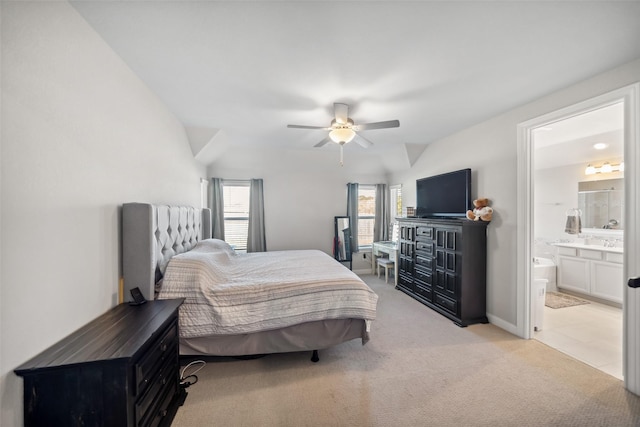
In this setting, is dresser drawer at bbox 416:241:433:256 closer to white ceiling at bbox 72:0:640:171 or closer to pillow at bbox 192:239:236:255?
white ceiling at bbox 72:0:640:171

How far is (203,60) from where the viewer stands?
189 cm

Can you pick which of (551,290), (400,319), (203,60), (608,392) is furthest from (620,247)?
(203,60)

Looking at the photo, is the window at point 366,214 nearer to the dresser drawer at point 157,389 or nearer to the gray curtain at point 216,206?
the gray curtain at point 216,206

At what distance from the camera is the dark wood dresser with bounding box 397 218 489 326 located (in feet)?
10.4

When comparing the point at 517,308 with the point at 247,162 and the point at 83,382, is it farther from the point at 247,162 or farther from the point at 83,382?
the point at 247,162

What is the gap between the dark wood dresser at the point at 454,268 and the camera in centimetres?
317

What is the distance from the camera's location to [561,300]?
13.0 feet

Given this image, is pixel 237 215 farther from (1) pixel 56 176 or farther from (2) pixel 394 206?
(1) pixel 56 176

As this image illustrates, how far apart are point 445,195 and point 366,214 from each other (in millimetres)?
2154

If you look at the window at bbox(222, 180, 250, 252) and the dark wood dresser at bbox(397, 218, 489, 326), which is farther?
the window at bbox(222, 180, 250, 252)

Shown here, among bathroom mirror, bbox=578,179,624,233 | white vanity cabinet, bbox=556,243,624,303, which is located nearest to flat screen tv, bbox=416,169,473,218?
white vanity cabinet, bbox=556,243,624,303

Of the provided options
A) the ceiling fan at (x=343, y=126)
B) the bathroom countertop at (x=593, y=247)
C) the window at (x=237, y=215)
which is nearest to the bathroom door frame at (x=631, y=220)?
the ceiling fan at (x=343, y=126)

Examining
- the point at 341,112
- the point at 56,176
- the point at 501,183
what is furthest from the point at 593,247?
the point at 56,176

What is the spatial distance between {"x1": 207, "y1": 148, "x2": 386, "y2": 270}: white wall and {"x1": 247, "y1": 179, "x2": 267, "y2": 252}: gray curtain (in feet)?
0.45
